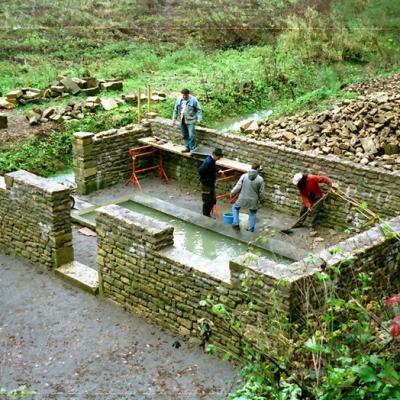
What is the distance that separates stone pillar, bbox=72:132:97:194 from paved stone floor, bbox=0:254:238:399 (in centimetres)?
455

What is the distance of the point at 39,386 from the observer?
8344 mm

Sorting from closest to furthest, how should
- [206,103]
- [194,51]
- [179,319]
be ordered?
[179,319], [206,103], [194,51]

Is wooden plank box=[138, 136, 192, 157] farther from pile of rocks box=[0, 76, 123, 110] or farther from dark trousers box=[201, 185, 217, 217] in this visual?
pile of rocks box=[0, 76, 123, 110]

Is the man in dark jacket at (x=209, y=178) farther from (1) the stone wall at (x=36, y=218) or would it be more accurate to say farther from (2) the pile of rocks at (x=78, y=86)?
(2) the pile of rocks at (x=78, y=86)

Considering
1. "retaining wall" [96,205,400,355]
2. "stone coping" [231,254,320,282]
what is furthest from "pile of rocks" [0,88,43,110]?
"stone coping" [231,254,320,282]

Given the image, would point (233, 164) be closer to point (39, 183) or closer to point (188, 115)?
point (188, 115)

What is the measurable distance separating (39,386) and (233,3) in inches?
1271

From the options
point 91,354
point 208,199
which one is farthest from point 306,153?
point 91,354

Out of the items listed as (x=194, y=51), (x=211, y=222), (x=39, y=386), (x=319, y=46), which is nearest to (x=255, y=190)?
(x=211, y=222)

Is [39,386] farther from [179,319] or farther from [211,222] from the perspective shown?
[211,222]

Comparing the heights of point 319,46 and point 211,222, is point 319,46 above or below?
above

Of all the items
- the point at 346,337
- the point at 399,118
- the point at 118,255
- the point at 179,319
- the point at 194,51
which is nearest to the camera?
the point at 346,337

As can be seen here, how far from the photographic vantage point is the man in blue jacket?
14.5m

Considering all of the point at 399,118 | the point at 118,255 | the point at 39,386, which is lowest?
the point at 39,386
